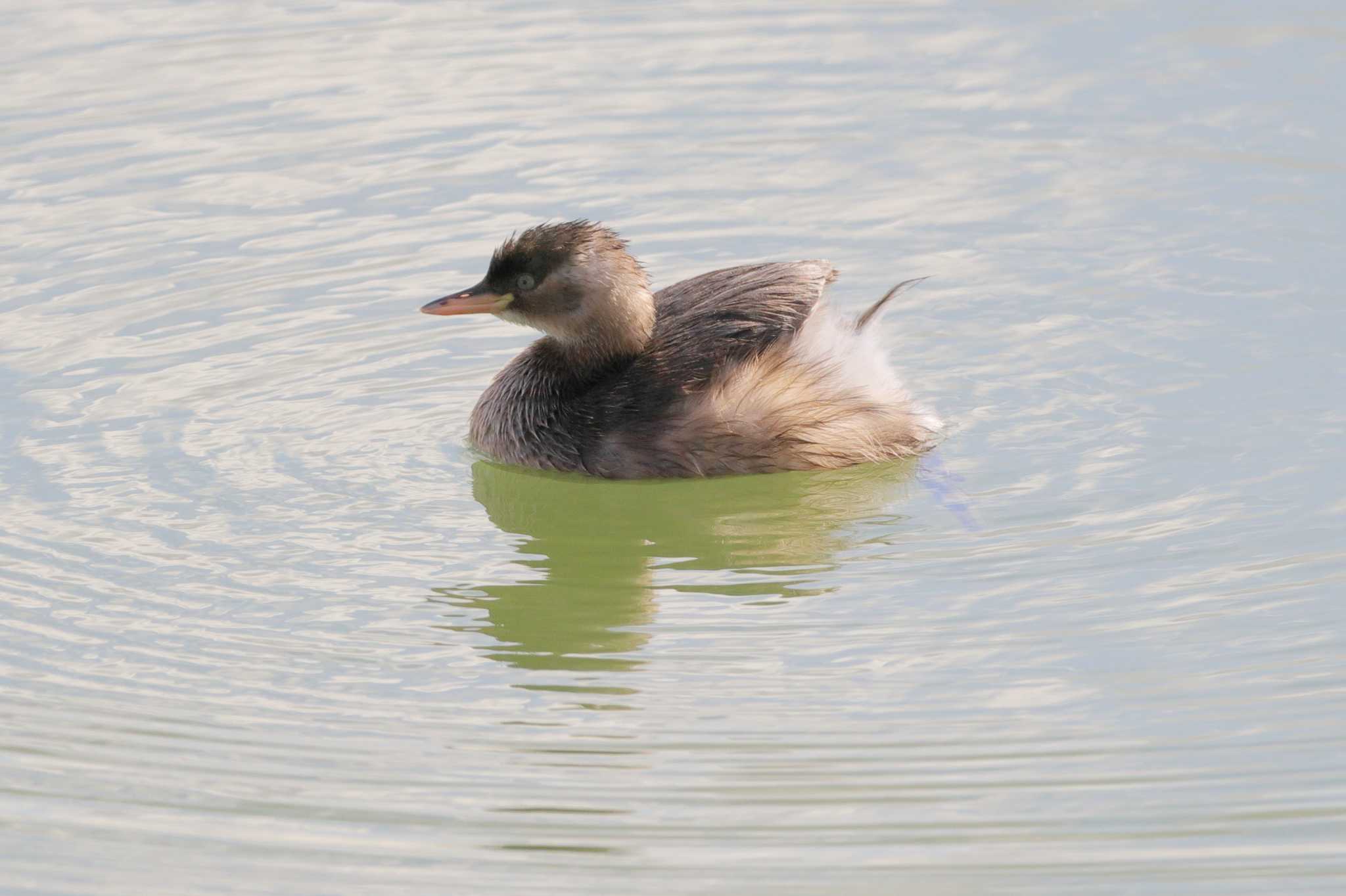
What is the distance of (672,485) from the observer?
757 cm

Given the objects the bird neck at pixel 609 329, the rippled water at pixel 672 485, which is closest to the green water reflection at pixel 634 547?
the rippled water at pixel 672 485

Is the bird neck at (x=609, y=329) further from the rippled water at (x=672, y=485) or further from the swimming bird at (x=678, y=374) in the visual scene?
the rippled water at (x=672, y=485)

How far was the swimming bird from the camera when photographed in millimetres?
7555

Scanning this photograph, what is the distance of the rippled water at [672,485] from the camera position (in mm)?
5109

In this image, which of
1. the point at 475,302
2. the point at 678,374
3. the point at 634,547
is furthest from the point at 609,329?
the point at 634,547

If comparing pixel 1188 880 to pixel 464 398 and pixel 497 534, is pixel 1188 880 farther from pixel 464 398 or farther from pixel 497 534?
pixel 464 398

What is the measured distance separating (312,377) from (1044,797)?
166 inches

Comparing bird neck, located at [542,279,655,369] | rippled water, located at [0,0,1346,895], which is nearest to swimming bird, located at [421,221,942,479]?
bird neck, located at [542,279,655,369]

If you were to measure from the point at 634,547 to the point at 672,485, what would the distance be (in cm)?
58

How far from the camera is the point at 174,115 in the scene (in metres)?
11.5

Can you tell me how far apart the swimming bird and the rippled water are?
16 centimetres

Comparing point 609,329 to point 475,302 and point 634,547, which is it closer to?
point 475,302

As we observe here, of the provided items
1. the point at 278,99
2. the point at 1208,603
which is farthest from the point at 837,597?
the point at 278,99

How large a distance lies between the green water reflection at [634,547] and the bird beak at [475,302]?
0.58 meters
